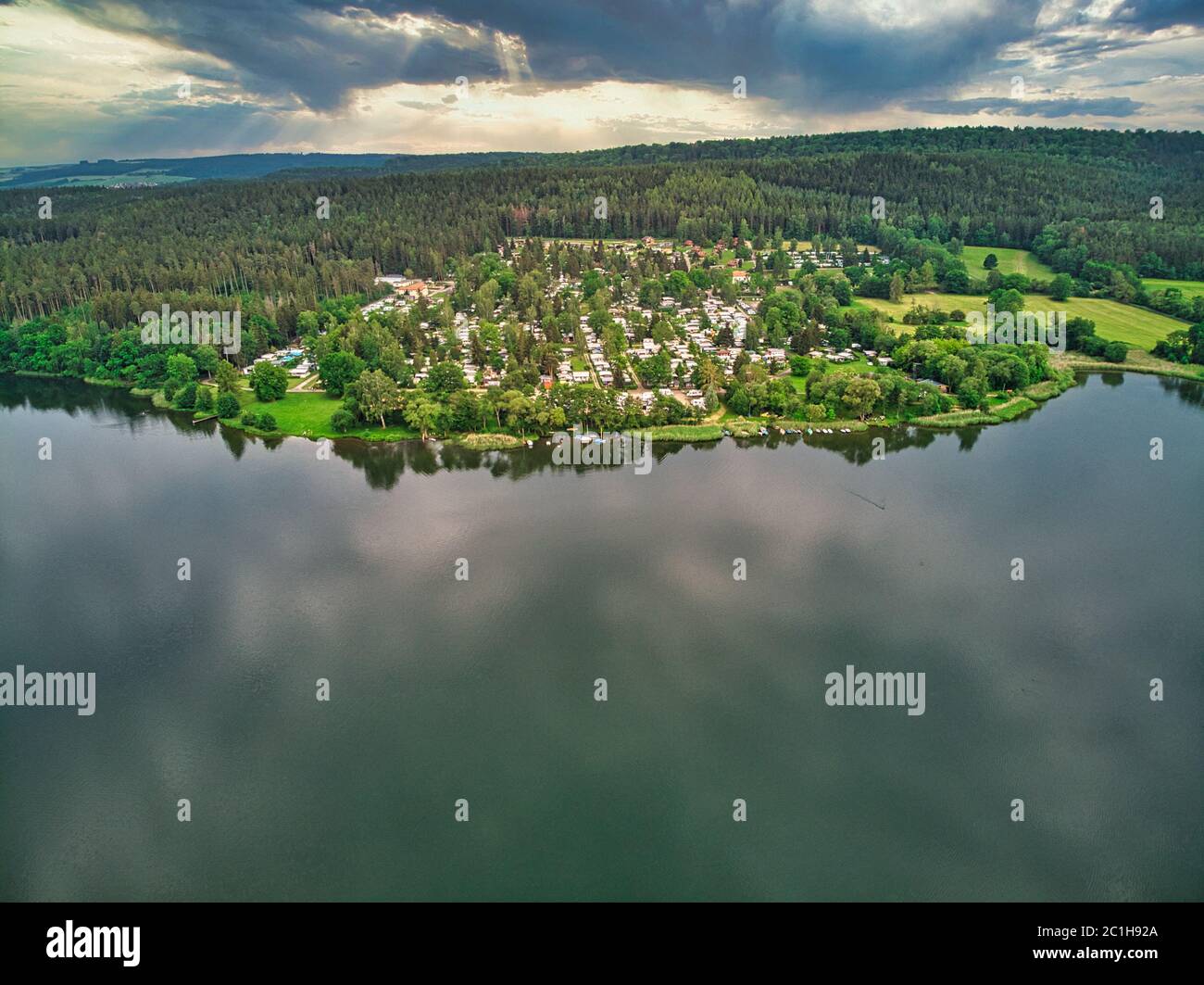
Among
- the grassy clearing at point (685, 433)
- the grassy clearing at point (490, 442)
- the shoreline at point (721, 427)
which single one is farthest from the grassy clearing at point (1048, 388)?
the grassy clearing at point (490, 442)

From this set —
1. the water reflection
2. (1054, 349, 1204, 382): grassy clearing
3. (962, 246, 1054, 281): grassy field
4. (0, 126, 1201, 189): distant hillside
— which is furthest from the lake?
(0, 126, 1201, 189): distant hillside

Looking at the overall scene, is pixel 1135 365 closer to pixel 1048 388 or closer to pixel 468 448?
pixel 1048 388

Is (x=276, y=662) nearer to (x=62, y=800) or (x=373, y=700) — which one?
(x=373, y=700)

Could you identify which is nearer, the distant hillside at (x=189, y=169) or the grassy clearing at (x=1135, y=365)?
the grassy clearing at (x=1135, y=365)

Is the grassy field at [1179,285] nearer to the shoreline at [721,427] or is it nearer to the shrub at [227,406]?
the shoreline at [721,427]

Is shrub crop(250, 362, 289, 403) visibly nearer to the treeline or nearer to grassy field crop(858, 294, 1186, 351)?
the treeline
